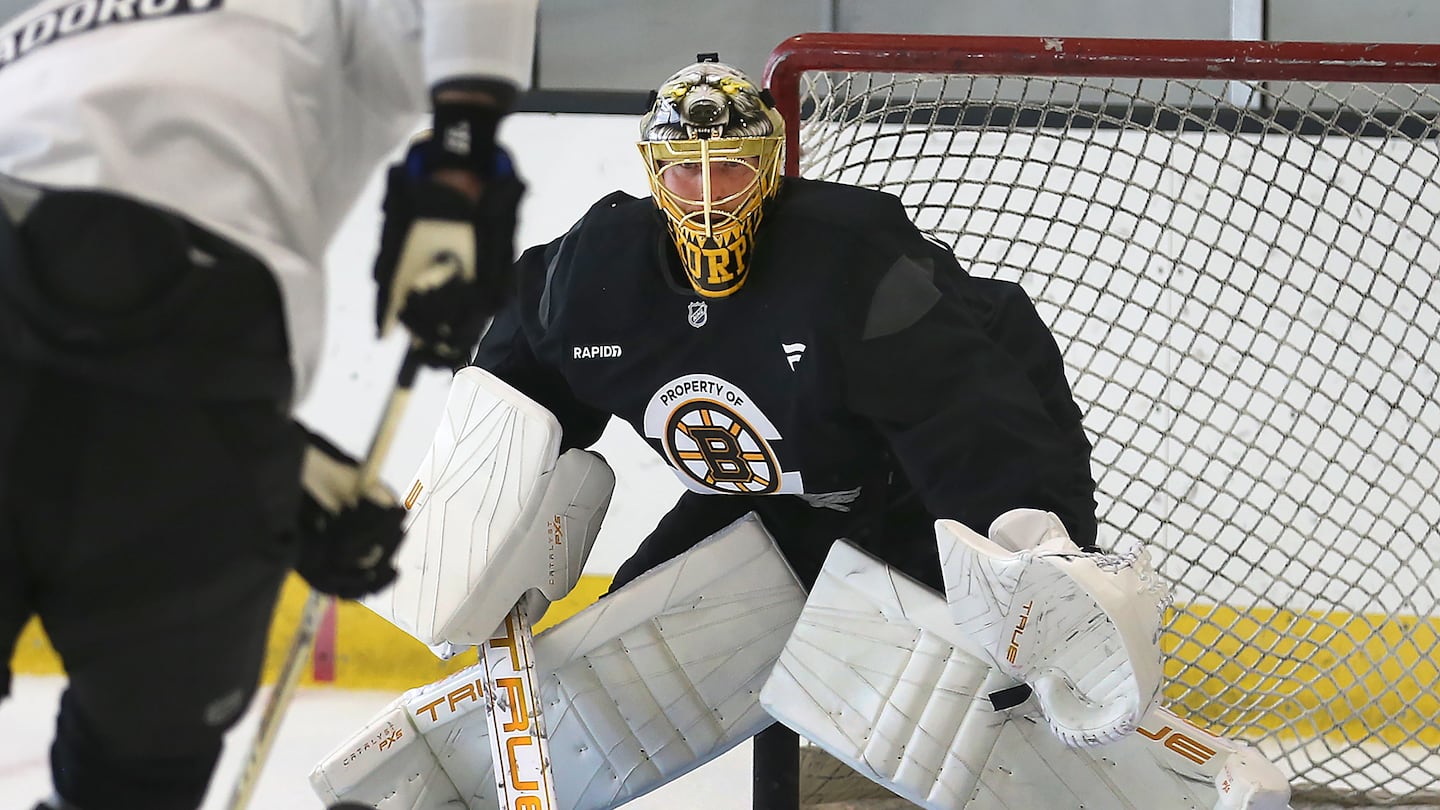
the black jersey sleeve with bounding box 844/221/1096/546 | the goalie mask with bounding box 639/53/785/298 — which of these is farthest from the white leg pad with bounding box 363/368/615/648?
the black jersey sleeve with bounding box 844/221/1096/546

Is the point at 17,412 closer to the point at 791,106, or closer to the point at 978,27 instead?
the point at 791,106

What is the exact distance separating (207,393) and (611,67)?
89.8 inches

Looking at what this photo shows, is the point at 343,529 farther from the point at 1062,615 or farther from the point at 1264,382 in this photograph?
the point at 1264,382

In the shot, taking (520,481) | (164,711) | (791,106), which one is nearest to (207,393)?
(164,711)

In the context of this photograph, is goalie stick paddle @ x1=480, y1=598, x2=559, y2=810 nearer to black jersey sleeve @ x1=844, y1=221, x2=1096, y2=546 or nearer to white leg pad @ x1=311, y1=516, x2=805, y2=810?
white leg pad @ x1=311, y1=516, x2=805, y2=810

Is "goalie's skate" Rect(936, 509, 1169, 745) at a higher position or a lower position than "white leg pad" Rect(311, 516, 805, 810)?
higher

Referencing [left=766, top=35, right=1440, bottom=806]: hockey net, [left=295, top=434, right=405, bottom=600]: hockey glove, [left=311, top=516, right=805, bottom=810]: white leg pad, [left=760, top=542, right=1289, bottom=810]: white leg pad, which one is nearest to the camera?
[left=295, top=434, right=405, bottom=600]: hockey glove

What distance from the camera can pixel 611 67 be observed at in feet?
9.78

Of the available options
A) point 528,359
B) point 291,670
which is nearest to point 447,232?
point 291,670

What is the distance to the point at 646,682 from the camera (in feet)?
5.78

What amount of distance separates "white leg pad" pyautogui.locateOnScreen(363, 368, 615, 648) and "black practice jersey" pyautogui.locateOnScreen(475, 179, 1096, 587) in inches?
3.3

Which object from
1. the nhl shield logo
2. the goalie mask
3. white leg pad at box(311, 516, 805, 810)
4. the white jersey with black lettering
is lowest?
white leg pad at box(311, 516, 805, 810)

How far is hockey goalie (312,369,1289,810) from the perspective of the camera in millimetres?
1401

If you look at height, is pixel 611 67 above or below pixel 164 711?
above
